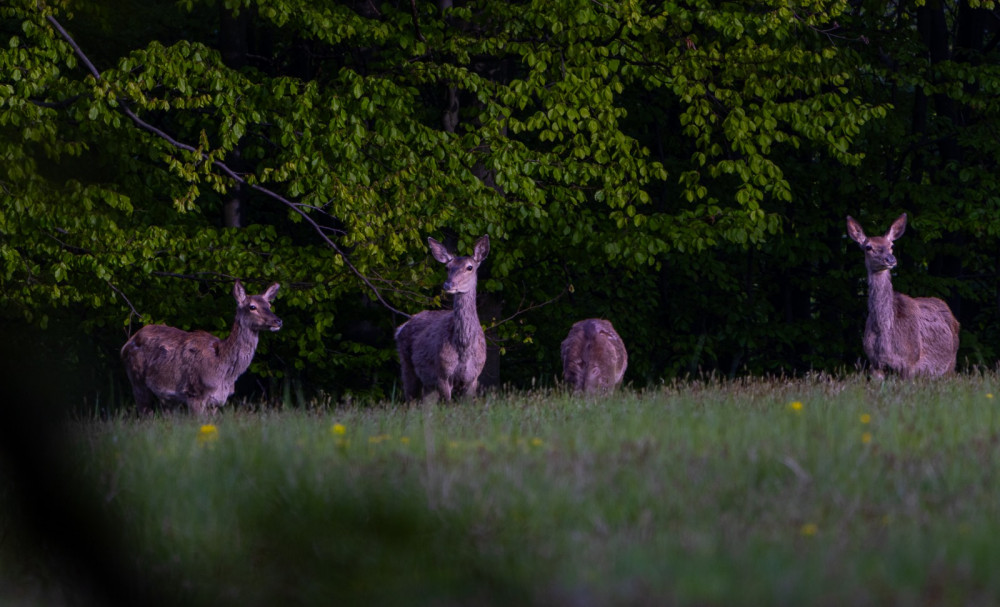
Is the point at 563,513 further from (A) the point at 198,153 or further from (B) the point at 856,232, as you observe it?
(A) the point at 198,153

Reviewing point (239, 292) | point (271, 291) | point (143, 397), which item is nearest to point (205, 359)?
point (239, 292)

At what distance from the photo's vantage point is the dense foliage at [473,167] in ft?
47.8

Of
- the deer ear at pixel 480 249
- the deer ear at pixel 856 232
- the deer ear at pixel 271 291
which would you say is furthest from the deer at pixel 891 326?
the deer ear at pixel 271 291

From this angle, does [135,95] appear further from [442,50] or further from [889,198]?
[889,198]

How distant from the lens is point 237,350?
14.0 metres

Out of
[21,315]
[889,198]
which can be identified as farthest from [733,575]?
[889,198]

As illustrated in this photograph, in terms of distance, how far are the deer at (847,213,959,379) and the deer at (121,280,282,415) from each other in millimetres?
6672

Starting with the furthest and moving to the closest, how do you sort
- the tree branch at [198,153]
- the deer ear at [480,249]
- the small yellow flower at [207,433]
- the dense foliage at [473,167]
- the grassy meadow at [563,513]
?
the dense foliage at [473,167], the tree branch at [198,153], the deer ear at [480,249], the small yellow flower at [207,433], the grassy meadow at [563,513]

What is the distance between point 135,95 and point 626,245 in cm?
638

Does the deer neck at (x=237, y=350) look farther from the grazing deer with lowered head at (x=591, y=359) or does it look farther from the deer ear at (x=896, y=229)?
the deer ear at (x=896, y=229)

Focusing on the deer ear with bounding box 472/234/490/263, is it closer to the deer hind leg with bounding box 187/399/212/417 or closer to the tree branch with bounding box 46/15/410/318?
the tree branch with bounding box 46/15/410/318

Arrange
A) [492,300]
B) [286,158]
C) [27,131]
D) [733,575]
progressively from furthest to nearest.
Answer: [492,300]
[286,158]
[27,131]
[733,575]

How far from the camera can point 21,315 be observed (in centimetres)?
1688

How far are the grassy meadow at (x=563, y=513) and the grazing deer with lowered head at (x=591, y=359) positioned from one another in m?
5.28
